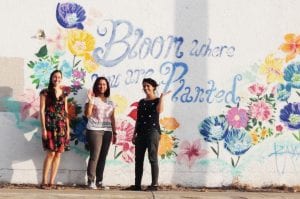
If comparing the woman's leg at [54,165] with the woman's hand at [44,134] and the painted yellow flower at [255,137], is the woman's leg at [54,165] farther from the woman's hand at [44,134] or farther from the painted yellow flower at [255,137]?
the painted yellow flower at [255,137]

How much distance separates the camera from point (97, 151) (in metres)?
8.20

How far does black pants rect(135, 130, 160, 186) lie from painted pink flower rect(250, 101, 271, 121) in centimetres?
156

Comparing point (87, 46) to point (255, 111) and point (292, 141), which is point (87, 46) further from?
point (292, 141)

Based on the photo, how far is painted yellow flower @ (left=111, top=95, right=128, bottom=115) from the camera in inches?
336

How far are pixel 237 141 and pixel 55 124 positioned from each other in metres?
2.69

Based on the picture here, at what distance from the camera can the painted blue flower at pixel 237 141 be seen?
8.57 meters

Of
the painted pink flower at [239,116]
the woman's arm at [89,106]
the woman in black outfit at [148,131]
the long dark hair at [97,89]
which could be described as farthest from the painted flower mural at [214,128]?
the woman's arm at [89,106]

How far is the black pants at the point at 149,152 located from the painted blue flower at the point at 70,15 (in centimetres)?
193

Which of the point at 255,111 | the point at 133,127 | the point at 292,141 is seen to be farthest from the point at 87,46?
the point at 292,141

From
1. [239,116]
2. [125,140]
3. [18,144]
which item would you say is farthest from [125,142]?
[239,116]

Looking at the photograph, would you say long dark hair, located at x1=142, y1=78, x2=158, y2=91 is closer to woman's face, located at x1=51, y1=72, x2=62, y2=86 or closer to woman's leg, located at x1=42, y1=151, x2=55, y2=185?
woman's face, located at x1=51, y1=72, x2=62, y2=86

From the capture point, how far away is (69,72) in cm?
851

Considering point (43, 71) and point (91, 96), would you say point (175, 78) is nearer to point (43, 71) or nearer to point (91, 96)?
point (91, 96)

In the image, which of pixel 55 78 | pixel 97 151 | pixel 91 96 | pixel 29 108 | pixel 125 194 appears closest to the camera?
pixel 125 194
